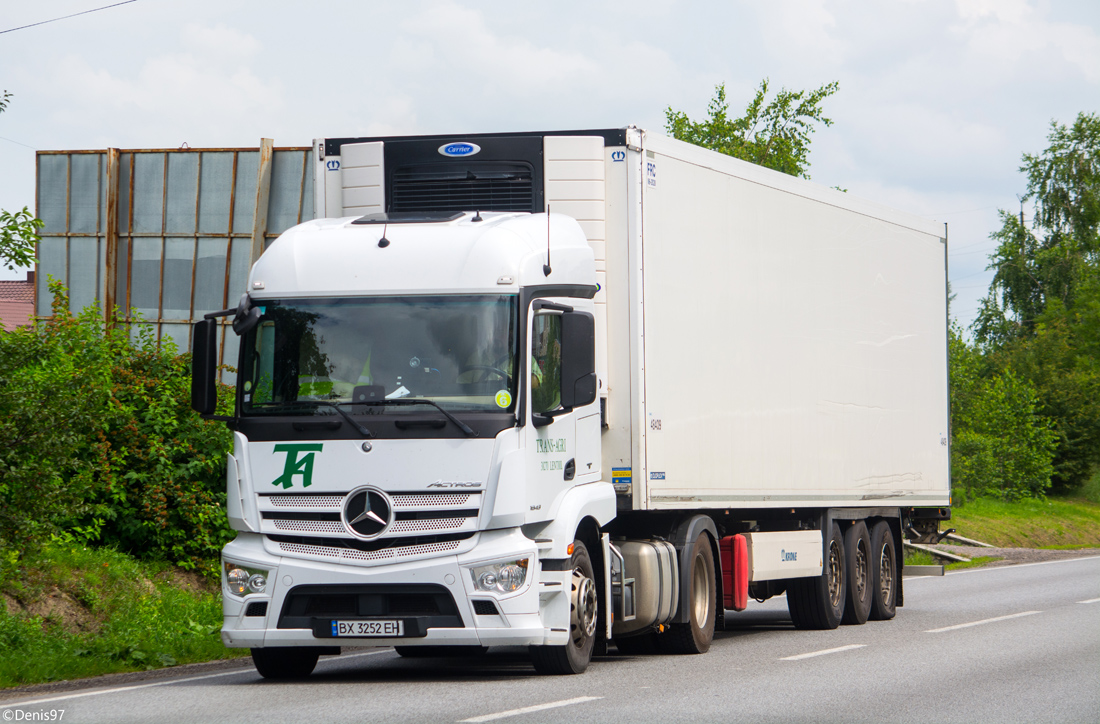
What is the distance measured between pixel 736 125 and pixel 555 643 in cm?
2928

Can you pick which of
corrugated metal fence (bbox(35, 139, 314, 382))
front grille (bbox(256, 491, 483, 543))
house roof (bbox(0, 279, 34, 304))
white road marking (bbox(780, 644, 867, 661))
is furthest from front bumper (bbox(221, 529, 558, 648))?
house roof (bbox(0, 279, 34, 304))

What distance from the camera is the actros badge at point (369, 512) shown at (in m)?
9.90

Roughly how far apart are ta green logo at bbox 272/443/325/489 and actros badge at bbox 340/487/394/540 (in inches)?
13.0

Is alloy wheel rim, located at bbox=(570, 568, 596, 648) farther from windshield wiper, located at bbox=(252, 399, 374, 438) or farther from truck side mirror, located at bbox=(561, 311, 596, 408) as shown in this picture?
windshield wiper, located at bbox=(252, 399, 374, 438)

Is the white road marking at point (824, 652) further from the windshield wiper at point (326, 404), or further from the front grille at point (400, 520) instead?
the windshield wiper at point (326, 404)

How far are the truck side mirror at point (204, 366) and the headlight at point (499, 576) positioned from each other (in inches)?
88.3

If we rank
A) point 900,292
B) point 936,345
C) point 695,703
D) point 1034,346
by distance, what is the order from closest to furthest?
point 695,703
point 900,292
point 936,345
point 1034,346

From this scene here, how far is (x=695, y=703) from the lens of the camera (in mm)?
9383

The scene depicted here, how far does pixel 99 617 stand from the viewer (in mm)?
15383

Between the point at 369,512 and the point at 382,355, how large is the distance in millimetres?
1084

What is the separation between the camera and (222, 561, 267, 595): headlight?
10.1 meters

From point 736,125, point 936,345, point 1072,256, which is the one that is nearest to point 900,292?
point 936,345

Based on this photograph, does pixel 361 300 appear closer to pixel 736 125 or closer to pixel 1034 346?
pixel 736 125

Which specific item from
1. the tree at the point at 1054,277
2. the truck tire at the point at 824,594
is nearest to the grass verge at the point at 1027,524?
the tree at the point at 1054,277
